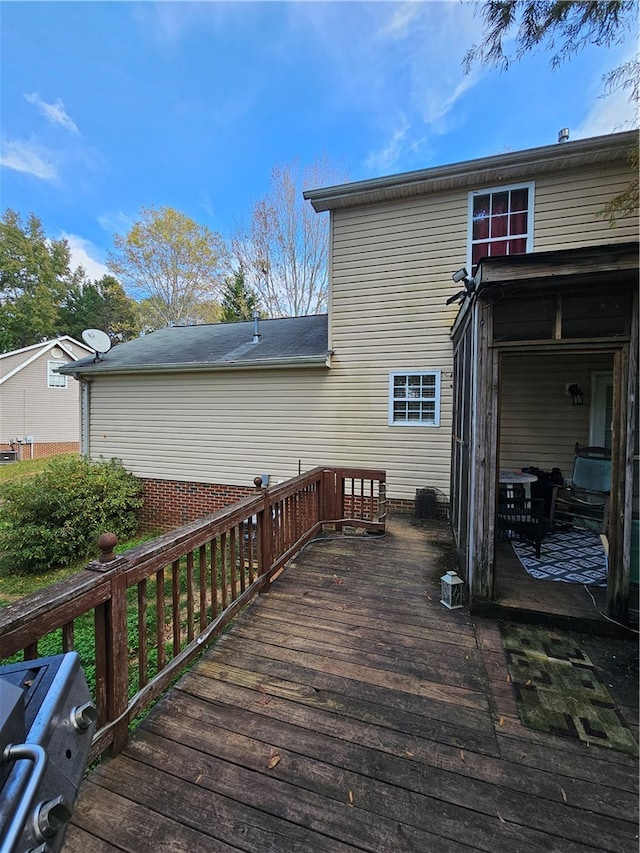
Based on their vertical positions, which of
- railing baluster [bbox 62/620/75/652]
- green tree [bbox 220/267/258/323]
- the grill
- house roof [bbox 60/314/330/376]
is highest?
green tree [bbox 220/267/258/323]

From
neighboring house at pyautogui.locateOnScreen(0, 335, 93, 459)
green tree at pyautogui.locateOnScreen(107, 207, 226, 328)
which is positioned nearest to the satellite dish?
neighboring house at pyautogui.locateOnScreen(0, 335, 93, 459)

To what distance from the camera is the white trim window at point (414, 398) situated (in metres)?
6.43

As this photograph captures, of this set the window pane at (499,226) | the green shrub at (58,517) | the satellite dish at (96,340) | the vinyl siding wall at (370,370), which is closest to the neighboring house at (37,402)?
the satellite dish at (96,340)

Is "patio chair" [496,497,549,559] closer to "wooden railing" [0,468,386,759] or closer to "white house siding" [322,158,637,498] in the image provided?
"white house siding" [322,158,637,498]

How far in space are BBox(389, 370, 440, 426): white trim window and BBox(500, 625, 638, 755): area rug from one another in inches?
160

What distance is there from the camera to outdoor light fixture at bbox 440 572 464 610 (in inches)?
124

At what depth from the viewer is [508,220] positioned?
6.06 metres

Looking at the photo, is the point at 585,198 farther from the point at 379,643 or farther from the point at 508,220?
the point at 379,643

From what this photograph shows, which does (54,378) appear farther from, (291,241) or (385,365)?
(385,365)

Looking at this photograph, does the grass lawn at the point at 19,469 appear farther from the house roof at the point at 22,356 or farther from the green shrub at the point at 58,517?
the green shrub at the point at 58,517

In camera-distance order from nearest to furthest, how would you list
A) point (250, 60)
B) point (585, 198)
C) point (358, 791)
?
point (358, 791), point (585, 198), point (250, 60)

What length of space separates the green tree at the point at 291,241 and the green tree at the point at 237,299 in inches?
51.3

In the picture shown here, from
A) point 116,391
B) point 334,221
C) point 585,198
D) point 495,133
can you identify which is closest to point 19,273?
point 116,391

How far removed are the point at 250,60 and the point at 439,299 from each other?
718 cm
